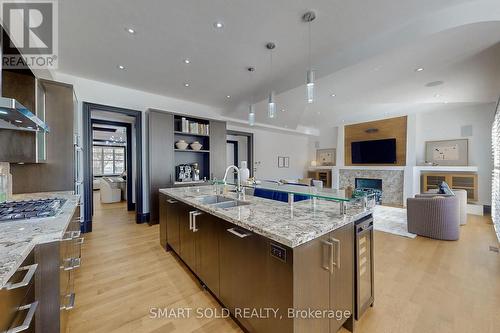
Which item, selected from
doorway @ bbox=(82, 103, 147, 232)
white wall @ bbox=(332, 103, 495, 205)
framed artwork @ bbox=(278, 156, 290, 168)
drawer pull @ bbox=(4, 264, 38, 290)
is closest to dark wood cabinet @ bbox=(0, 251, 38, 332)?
drawer pull @ bbox=(4, 264, 38, 290)

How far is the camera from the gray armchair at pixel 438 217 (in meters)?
3.25

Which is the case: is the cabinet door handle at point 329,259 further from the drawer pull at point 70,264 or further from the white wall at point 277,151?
the white wall at point 277,151

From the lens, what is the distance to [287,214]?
1.51m

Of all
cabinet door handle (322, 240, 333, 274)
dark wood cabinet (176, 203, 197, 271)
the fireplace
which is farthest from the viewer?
the fireplace

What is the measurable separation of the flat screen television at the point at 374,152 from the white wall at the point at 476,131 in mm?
1070

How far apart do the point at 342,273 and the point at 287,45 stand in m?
2.71

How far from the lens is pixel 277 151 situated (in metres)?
8.27

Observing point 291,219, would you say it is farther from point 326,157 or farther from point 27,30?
point 326,157

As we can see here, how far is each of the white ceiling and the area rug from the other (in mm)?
2785

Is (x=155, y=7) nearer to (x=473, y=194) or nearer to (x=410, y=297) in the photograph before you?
(x=410, y=297)

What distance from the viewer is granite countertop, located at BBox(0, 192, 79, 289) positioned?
75 cm

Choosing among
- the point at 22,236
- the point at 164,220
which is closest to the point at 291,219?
the point at 22,236

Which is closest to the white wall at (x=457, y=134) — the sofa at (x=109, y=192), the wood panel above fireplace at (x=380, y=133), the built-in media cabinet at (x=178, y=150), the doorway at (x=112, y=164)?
the wood panel above fireplace at (x=380, y=133)

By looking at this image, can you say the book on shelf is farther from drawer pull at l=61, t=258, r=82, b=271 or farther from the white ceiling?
drawer pull at l=61, t=258, r=82, b=271
